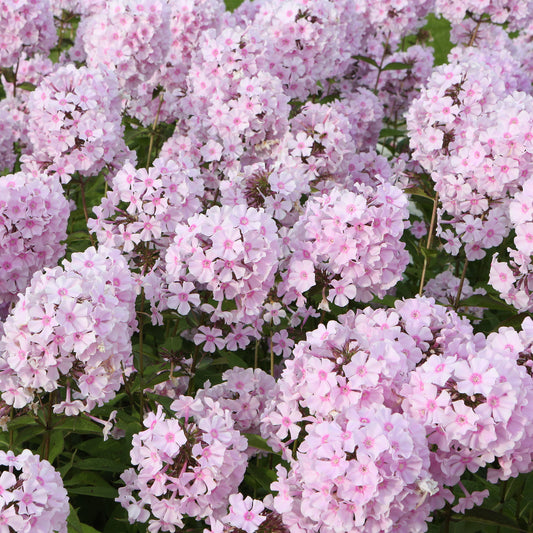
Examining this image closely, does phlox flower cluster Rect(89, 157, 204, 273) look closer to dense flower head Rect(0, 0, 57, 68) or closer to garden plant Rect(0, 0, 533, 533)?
garden plant Rect(0, 0, 533, 533)

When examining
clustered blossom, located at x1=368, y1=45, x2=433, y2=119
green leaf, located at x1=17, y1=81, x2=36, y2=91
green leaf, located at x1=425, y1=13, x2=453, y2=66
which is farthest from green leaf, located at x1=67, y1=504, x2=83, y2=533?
green leaf, located at x1=425, y1=13, x2=453, y2=66

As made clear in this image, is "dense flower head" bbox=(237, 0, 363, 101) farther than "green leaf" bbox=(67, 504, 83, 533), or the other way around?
"dense flower head" bbox=(237, 0, 363, 101)

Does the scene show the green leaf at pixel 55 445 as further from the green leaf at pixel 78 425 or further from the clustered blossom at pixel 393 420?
the clustered blossom at pixel 393 420

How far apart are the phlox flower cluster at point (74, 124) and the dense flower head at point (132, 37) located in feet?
2.30

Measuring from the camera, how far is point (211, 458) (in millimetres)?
2729

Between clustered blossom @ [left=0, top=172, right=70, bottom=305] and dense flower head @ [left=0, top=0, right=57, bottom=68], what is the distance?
2.35 m

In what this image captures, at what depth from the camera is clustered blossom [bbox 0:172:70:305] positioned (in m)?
3.55

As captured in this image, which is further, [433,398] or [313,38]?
[313,38]

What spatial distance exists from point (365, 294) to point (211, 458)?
1.21 metres

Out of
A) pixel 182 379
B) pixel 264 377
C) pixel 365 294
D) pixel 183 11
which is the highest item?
pixel 183 11

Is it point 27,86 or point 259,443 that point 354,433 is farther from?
point 27,86

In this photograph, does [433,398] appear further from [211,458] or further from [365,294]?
[365,294]

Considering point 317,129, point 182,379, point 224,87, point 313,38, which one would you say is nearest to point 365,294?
point 182,379

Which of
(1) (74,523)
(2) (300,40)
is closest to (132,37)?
(2) (300,40)
